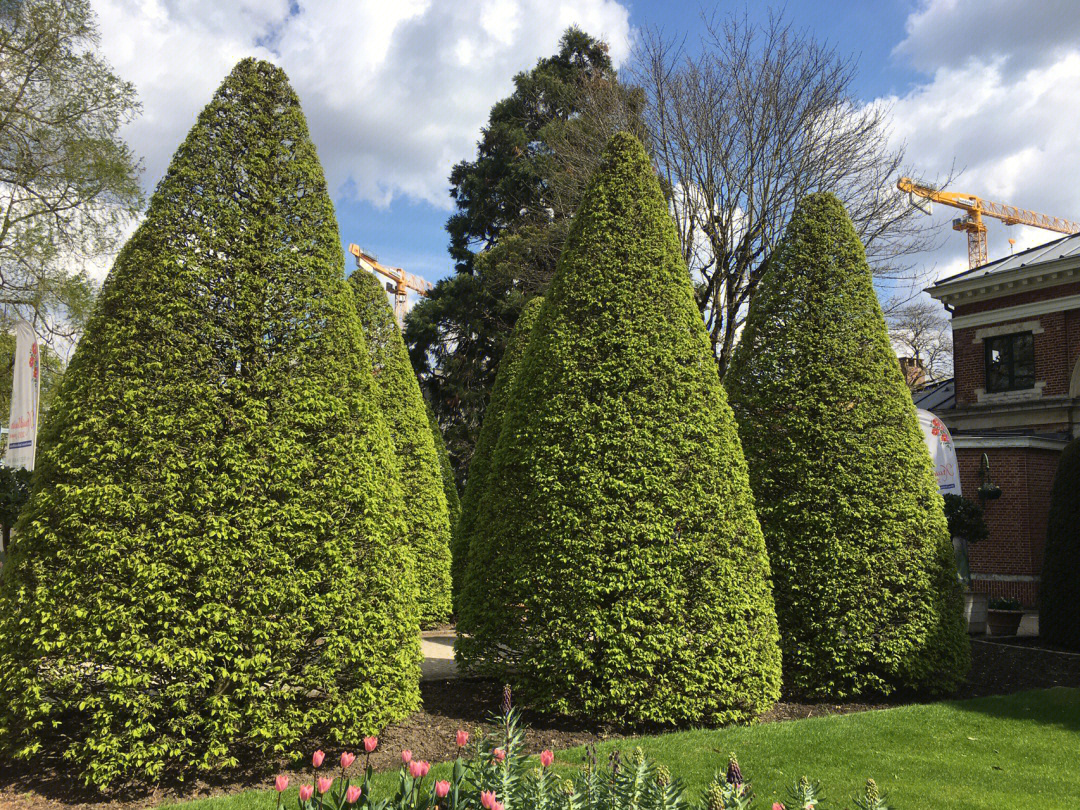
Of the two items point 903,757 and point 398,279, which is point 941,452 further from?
point 398,279

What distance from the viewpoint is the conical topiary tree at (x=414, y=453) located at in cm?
1184

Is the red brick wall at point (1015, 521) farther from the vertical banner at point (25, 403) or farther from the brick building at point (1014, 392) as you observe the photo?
the vertical banner at point (25, 403)

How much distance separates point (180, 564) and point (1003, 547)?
69.8 feet

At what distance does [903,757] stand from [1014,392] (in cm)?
2247

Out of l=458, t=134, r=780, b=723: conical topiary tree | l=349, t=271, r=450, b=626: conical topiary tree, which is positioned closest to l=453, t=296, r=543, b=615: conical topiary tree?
l=349, t=271, r=450, b=626: conical topiary tree

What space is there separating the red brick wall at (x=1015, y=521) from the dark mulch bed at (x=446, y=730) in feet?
35.4

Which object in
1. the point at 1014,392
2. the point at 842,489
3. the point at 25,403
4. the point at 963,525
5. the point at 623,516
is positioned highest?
the point at 1014,392

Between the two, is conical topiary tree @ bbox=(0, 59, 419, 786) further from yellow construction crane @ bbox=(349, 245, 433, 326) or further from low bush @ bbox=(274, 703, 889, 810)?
yellow construction crane @ bbox=(349, 245, 433, 326)

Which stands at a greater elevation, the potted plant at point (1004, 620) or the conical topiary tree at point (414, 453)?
the conical topiary tree at point (414, 453)

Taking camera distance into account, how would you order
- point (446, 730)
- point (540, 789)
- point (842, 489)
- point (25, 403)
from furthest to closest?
point (25, 403), point (842, 489), point (446, 730), point (540, 789)

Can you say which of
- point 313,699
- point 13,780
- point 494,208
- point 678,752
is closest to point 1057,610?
point 678,752

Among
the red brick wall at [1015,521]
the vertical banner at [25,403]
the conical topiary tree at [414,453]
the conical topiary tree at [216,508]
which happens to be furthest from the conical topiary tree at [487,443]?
the red brick wall at [1015,521]

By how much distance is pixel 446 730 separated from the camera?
619 cm

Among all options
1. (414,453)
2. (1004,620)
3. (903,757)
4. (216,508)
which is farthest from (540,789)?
(1004,620)
